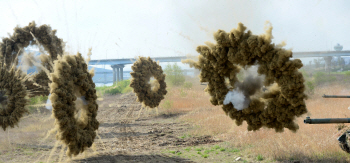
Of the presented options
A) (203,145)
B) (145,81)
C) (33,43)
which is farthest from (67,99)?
(145,81)

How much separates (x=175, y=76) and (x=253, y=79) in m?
27.4

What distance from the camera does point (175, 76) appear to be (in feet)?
110

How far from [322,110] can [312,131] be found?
315 centimetres

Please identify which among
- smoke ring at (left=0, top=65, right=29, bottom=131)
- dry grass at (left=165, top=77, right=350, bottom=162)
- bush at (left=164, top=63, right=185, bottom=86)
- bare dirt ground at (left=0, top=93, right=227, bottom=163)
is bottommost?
bare dirt ground at (left=0, top=93, right=227, bottom=163)

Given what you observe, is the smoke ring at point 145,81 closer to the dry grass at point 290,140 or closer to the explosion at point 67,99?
the dry grass at point 290,140

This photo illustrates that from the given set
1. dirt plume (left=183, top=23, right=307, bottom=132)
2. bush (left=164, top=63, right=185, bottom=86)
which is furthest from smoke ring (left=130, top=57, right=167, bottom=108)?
bush (left=164, top=63, right=185, bottom=86)

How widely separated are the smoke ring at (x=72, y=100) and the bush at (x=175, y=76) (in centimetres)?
2553

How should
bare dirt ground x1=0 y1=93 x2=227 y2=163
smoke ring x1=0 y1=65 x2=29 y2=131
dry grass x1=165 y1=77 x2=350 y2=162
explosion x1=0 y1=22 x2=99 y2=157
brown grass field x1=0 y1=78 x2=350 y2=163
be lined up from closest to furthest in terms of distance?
dry grass x1=165 y1=77 x2=350 y2=162 → explosion x1=0 y1=22 x2=99 y2=157 → brown grass field x1=0 y1=78 x2=350 y2=163 → bare dirt ground x1=0 y1=93 x2=227 y2=163 → smoke ring x1=0 y1=65 x2=29 y2=131

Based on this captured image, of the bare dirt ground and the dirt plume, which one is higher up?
the dirt plume

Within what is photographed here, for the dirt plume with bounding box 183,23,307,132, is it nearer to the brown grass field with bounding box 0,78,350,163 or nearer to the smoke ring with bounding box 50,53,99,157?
the brown grass field with bounding box 0,78,350,163

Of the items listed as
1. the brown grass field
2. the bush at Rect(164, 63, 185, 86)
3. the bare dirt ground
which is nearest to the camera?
the brown grass field

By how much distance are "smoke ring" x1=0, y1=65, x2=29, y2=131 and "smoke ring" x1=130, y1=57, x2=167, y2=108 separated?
7024mm

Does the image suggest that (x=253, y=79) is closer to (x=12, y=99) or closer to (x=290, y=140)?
(x=290, y=140)

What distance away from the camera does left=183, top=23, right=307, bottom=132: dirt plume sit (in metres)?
5.20
